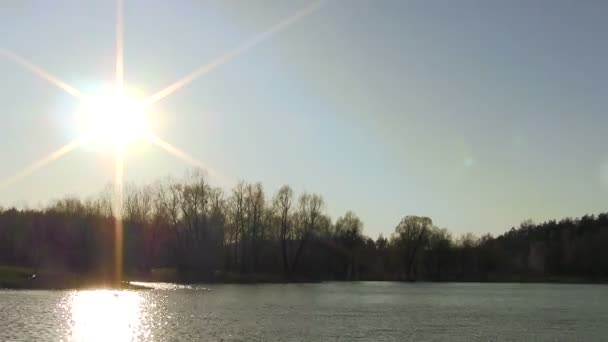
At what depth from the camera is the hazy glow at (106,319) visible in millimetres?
31078

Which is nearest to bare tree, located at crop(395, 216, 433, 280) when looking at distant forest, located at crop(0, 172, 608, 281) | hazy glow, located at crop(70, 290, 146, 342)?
distant forest, located at crop(0, 172, 608, 281)

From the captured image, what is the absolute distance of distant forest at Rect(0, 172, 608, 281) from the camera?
93.8 m

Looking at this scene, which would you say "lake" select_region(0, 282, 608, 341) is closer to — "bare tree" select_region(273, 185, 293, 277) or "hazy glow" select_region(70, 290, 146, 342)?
"hazy glow" select_region(70, 290, 146, 342)

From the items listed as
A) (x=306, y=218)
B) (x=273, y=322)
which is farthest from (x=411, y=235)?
(x=273, y=322)

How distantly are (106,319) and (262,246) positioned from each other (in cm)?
8325

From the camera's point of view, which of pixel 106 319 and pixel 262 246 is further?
pixel 262 246

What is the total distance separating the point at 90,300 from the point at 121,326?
787 inches

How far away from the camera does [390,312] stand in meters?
49.6

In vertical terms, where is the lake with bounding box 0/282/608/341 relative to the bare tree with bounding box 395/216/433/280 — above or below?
below

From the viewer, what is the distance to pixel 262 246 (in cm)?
12131

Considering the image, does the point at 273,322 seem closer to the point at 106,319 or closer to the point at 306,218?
the point at 106,319

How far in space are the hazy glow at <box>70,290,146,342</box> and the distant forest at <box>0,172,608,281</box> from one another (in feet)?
119

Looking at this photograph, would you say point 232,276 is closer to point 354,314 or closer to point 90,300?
point 90,300

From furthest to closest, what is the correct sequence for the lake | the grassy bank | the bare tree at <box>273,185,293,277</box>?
the bare tree at <box>273,185,293,277</box> → the grassy bank → the lake
